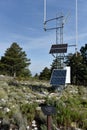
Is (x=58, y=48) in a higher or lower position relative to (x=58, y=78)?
higher

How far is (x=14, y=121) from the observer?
1574 cm

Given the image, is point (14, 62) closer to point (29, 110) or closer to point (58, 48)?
point (58, 48)

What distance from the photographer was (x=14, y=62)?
7425 centimetres

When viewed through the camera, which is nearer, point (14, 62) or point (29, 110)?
point (29, 110)

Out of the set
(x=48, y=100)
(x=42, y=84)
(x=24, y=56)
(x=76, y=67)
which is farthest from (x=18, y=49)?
(x=48, y=100)

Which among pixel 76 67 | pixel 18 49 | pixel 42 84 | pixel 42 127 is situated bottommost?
pixel 42 127

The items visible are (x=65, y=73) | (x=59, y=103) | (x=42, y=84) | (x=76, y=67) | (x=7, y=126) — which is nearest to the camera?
(x=7, y=126)

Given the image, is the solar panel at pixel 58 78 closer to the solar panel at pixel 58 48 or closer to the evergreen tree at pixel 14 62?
the solar panel at pixel 58 48

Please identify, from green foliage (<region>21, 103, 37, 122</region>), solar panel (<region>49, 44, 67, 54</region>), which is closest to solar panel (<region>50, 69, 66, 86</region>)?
solar panel (<region>49, 44, 67, 54</region>)

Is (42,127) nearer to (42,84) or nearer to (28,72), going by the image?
(42,84)

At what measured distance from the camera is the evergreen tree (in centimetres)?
7351

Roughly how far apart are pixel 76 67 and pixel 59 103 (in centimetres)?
A: 4314

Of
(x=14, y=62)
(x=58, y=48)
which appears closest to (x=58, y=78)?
(x=58, y=48)

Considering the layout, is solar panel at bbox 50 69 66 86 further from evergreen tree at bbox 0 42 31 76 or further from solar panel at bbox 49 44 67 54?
evergreen tree at bbox 0 42 31 76
